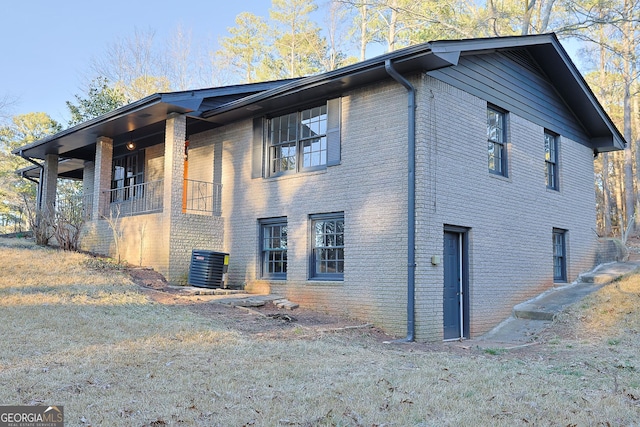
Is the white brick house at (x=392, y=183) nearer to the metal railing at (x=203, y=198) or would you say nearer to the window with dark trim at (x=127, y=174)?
the metal railing at (x=203, y=198)

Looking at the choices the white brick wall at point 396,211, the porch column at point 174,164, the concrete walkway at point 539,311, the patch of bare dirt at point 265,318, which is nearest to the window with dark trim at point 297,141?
the white brick wall at point 396,211

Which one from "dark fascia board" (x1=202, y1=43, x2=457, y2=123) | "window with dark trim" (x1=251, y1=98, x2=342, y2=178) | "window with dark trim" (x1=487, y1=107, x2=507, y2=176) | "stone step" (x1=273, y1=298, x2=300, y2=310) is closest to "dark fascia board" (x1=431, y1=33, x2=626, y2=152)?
"dark fascia board" (x1=202, y1=43, x2=457, y2=123)

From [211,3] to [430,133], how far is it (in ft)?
85.9

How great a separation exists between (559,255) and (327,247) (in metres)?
6.80

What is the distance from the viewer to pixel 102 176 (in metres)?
16.2

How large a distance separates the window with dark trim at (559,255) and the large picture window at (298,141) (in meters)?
6.83

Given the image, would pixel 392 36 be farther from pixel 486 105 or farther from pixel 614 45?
pixel 486 105

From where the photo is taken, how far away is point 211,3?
107 feet

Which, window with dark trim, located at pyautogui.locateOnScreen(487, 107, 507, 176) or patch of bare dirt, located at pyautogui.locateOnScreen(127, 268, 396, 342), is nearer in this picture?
patch of bare dirt, located at pyautogui.locateOnScreen(127, 268, 396, 342)

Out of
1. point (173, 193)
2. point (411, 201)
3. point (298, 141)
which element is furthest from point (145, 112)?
point (411, 201)

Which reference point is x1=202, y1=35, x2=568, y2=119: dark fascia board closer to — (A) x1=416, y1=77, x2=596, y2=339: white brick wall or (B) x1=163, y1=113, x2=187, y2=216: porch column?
(A) x1=416, y1=77, x2=596, y2=339: white brick wall

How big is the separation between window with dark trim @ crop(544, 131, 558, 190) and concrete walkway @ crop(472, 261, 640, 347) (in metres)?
2.64

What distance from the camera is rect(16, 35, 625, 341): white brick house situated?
1042cm

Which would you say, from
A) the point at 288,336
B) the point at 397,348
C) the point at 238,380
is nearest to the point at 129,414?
the point at 238,380
